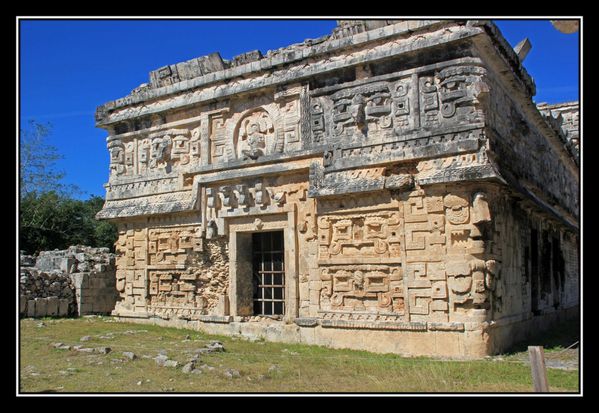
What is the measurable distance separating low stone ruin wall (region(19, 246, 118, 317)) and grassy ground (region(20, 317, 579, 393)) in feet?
13.0

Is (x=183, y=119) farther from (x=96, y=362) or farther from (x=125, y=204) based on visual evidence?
(x=96, y=362)

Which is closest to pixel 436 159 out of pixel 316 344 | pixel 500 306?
pixel 500 306

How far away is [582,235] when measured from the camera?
5469mm

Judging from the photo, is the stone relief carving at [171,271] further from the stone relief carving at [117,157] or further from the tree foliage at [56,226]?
the tree foliage at [56,226]

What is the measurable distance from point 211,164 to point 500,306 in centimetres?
621

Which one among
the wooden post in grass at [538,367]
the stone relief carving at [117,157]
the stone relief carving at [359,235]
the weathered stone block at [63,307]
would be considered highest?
the stone relief carving at [117,157]

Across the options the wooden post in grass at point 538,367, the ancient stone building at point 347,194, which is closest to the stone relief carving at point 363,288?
the ancient stone building at point 347,194

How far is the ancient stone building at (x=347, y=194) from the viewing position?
9164mm

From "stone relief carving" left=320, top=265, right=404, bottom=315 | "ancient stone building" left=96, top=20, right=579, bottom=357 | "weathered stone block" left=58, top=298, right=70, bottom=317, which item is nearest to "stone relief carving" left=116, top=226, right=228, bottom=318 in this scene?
"ancient stone building" left=96, top=20, right=579, bottom=357

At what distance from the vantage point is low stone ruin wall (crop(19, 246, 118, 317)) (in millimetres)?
13891

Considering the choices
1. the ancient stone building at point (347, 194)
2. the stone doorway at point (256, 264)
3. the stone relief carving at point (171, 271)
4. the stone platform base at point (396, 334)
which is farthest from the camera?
the stone relief carving at point (171, 271)

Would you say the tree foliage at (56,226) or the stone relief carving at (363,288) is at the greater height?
the tree foliage at (56,226)

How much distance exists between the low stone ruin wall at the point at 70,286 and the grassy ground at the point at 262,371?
395cm

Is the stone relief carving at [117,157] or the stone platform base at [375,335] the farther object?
the stone relief carving at [117,157]
